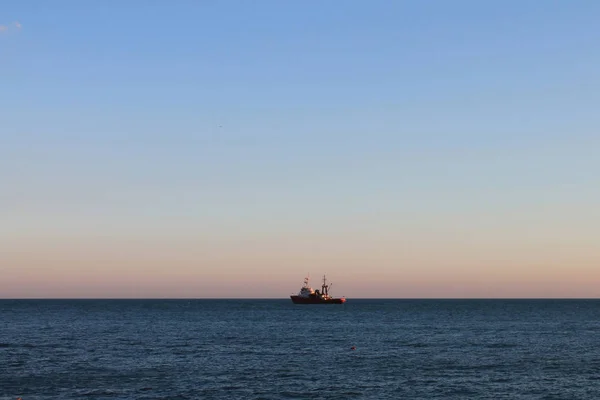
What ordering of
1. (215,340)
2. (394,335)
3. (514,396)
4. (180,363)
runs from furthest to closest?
(394,335) → (215,340) → (180,363) → (514,396)

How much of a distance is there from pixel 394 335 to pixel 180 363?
197 feet

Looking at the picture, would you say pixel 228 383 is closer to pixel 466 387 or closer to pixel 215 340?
pixel 466 387

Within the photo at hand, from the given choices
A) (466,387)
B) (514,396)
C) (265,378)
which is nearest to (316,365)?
(265,378)

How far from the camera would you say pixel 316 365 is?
Answer: 87.5 metres

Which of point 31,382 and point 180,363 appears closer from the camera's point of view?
point 31,382

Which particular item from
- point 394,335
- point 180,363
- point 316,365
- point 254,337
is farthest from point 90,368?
point 394,335

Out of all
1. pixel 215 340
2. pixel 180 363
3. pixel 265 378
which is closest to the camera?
pixel 265 378

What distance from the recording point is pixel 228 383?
73.2m

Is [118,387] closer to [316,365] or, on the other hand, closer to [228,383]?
[228,383]

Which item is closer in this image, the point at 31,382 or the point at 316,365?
the point at 31,382

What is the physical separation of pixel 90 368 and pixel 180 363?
37.3ft

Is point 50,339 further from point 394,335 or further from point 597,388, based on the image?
point 597,388

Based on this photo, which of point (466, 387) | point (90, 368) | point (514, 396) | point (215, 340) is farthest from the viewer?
point (215, 340)

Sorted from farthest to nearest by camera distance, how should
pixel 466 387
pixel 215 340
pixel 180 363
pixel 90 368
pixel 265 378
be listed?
pixel 215 340 → pixel 180 363 → pixel 90 368 → pixel 265 378 → pixel 466 387
